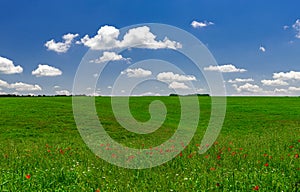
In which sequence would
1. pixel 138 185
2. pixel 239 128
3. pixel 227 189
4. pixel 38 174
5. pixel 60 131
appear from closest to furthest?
pixel 227 189, pixel 138 185, pixel 38 174, pixel 60 131, pixel 239 128

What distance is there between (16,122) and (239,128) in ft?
69.1

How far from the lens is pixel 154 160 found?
11.6 m

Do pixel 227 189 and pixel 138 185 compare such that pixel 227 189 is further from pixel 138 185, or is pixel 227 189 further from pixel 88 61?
pixel 88 61

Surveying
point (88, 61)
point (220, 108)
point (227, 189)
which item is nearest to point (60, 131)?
point (88, 61)

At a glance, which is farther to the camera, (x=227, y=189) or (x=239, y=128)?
(x=239, y=128)

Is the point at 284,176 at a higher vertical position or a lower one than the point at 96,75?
lower

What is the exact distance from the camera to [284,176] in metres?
9.02

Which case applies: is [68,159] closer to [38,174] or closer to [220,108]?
[38,174]

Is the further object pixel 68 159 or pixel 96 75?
pixel 68 159

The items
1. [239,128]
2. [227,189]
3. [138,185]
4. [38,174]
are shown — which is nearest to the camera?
[227,189]

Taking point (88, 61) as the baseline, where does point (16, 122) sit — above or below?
below

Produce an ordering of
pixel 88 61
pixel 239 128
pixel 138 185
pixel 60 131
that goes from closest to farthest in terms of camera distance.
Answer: pixel 138 185 < pixel 88 61 < pixel 60 131 < pixel 239 128

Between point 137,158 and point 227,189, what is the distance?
15.3 ft

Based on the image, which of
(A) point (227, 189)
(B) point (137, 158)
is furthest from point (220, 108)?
(A) point (227, 189)
